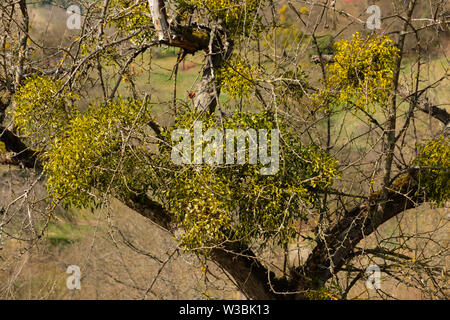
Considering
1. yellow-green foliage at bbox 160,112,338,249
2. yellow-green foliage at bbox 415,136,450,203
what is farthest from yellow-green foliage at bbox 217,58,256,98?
yellow-green foliage at bbox 415,136,450,203

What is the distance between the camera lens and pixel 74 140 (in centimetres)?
238

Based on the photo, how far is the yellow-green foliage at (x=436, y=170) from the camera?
2.73 metres

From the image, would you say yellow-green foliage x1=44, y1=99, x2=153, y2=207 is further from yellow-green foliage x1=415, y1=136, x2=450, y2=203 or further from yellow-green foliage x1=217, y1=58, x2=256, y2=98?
yellow-green foliage x1=415, y1=136, x2=450, y2=203

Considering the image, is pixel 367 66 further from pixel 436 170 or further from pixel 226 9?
pixel 226 9

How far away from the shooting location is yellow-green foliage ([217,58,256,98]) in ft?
8.54

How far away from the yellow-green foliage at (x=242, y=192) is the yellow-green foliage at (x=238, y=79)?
0.18 m

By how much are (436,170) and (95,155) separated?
1.92 m

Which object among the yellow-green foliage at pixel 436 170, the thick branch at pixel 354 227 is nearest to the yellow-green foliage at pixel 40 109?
the thick branch at pixel 354 227
